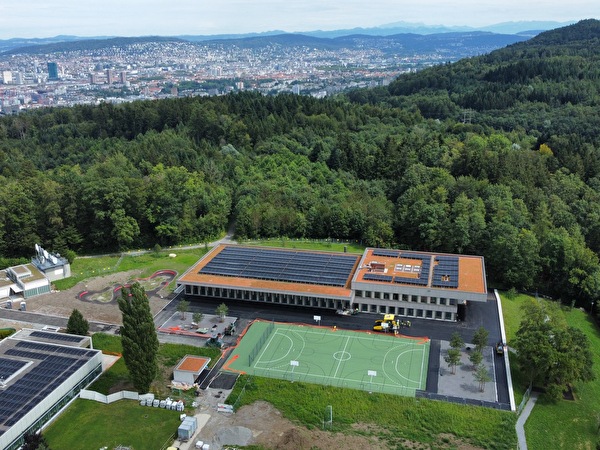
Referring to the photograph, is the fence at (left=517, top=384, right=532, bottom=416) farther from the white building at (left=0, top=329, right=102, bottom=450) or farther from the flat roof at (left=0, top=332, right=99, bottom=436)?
the flat roof at (left=0, top=332, right=99, bottom=436)

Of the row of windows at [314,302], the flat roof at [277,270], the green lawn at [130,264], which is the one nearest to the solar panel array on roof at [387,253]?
the flat roof at [277,270]

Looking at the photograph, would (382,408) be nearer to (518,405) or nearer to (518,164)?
(518,405)

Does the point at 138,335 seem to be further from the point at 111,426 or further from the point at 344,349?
the point at 344,349

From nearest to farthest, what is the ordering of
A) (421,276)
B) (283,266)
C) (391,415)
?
1. (391,415)
2. (421,276)
3. (283,266)

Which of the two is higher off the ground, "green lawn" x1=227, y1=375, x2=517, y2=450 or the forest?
the forest

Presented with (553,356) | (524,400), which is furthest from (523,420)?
(553,356)

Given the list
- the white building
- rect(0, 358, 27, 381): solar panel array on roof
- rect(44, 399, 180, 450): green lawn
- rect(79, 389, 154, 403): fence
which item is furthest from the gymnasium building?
rect(44, 399, 180, 450): green lawn
